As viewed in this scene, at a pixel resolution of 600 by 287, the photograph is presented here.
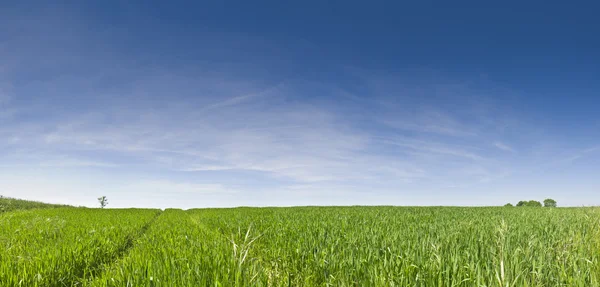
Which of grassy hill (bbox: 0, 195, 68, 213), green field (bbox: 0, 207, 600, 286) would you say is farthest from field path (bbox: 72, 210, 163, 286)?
grassy hill (bbox: 0, 195, 68, 213)

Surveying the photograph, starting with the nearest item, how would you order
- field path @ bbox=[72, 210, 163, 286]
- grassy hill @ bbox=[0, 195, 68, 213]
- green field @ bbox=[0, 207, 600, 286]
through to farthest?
green field @ bbox=[0, 207, 600, 286]
field path @ bbox=[72, 210, 163, 286]
grassy hill @ bbox=[0, 195, 68, 213]

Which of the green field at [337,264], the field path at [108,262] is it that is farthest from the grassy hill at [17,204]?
the green field at [337,264]

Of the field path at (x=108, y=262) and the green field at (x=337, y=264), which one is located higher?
the green field at (x=337, y=264)

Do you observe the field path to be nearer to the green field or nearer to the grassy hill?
the green field

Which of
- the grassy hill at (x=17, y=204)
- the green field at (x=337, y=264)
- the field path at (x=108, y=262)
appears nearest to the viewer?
Answer: the green field at (x=337, y=264)

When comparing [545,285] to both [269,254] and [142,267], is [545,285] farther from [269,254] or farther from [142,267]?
[142,267]

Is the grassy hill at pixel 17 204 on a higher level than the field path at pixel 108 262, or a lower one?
higher

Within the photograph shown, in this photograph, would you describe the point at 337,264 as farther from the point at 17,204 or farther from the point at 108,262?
the point at 17,204

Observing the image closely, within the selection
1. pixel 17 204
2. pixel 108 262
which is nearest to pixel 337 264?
pixel 108 262

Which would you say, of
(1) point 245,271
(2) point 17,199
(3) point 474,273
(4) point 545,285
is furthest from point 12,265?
(2) point 17,199

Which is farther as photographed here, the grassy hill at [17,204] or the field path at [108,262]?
the grassy hill at [17,204]

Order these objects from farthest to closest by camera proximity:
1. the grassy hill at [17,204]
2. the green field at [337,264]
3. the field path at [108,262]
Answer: the grassy hill at [17,204]
the field path at [108,262]
the green field at [337,264]

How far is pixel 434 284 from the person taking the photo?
2.94 m

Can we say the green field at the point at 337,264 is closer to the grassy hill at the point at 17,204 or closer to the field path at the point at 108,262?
the field path at the point at 108,262
